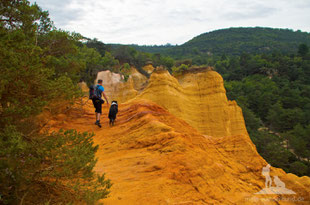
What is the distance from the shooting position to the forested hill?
368 ft

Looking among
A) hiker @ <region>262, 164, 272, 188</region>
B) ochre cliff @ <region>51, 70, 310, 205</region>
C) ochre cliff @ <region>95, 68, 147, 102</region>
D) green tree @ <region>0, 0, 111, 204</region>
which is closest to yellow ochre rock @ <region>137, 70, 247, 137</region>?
ochre cliff @ <region>51, 70, 310, 205</region>

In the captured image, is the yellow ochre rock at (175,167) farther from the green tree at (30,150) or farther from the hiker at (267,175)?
the green tree at (30,150)

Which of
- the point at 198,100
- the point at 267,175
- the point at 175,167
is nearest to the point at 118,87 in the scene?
the point at 198,100

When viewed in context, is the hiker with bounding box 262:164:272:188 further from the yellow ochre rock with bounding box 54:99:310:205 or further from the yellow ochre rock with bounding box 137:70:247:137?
the yellow ochre rock with bounding box 137:70:247:137

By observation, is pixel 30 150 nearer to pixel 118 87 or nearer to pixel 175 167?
pixel 175 167

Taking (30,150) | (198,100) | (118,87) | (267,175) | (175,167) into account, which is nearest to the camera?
(30,150)

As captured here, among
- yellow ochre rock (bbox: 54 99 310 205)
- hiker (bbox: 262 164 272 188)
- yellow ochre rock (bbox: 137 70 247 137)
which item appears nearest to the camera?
yellow ochre rock (bbox: 54 99 310 205)

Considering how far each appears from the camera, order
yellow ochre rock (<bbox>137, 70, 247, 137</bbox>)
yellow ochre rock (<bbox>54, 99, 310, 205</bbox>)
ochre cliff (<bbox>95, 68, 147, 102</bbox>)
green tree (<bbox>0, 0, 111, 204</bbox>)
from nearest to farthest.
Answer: green tree (<bbox>0, 0, 111, 204</bbox>)
yellow ochre rock (<bbox>54, 99, 310, 205</bbox>)
yellow ochre rock (<bbox>137, 70, 247, 137</bbox>)
ochre cliff (<bbox>95, 68, 147, 102</bbox>)

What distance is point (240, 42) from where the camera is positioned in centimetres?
12694

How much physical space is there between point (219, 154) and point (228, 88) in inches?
1974

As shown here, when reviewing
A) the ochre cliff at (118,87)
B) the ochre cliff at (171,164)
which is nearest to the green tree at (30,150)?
the ochre cliff at (171,164)

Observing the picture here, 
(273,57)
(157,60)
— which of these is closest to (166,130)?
(157,60)

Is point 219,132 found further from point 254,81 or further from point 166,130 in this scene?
point 254,81

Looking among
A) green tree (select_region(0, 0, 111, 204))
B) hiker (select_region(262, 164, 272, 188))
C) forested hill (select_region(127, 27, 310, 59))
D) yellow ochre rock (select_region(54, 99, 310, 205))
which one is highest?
forested hill (select_region(127, 27, 310, 59))
